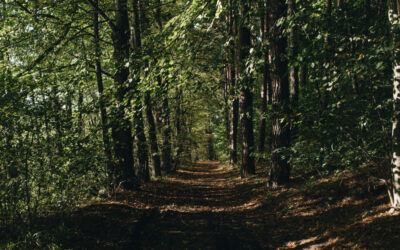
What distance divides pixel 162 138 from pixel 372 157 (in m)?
13.6

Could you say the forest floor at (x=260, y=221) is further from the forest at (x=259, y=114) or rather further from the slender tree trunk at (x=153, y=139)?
the slender tree trunk at (x=153, y=139)

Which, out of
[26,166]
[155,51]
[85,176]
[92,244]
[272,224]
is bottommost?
[272,224]

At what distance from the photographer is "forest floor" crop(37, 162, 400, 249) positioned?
5.15 metres

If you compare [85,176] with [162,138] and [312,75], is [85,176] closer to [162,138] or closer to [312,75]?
[312,75]

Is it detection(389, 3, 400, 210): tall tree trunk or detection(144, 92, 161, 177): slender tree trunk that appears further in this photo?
detection(144, 92, 161, 177): slender tree trunk

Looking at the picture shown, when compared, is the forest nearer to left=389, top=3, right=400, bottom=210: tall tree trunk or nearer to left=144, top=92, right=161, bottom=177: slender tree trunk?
left=389, top=3, right=400, bottom=210: tall tree trunk

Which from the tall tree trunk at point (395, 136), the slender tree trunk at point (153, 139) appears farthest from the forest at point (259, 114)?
the slender tree trunk at point (153, 139)

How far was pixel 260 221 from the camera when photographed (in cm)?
749

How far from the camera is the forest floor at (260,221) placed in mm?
5148

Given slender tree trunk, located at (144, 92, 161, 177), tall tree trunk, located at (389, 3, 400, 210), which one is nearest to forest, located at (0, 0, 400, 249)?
tall tree trunk, located at (389, 3, 400, 210)

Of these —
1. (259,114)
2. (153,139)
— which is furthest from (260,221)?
(153,139)

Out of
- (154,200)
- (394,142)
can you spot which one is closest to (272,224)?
(394,142)

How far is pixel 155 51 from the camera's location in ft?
18.5

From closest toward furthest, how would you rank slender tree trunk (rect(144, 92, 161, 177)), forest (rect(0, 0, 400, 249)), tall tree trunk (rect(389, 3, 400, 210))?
tall tree trunk (rect(389, 3, 400, 210)) < forest (rect(0, 0, 400, 249)) < slender tree trunk (rect(144, 92, 161, 177))
